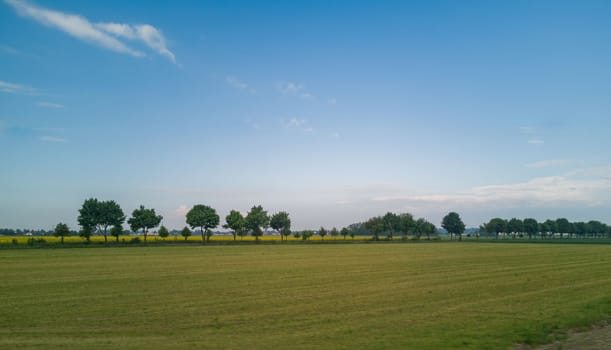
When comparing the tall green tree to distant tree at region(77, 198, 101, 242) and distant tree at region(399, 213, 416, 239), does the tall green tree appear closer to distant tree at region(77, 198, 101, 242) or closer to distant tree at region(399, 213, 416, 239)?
distant tree at region(77, 198, 101, 242)

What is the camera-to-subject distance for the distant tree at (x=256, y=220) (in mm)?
134375

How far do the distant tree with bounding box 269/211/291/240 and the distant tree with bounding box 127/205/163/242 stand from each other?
41340 mm

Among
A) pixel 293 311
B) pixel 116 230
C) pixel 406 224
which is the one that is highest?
pixel 116 230

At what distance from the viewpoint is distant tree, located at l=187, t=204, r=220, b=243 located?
12106cm

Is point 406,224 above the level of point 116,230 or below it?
below

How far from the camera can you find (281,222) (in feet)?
470

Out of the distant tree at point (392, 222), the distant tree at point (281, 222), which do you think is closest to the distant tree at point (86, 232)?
the distant tree at point (281, 222)

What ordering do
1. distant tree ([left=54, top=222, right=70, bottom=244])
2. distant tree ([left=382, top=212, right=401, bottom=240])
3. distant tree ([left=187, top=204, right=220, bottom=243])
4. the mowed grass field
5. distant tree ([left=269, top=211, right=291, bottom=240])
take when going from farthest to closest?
1. distant tree ([left=382, top=212, right=401, bottom=240])
2. distant tree ([left=269, top=211, right=291, bottom=240])
3. distant tree ([left=187, top=204, right=220, bottom=243])
4. distant tree ([left=54, top=222, right=70, bottom=244])
5. the mowed grass field

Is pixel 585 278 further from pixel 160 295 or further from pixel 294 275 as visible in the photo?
pixel 160 295

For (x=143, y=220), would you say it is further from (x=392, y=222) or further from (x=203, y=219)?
(x=392, y=222)

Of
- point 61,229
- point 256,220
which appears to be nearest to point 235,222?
point 256,220

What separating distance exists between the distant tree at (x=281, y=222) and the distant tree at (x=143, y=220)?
136ft

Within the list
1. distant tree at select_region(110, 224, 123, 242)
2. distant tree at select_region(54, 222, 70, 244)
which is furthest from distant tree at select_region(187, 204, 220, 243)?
Result: distant tree at select_region(54, 222, 70, 244)

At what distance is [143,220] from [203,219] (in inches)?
676
